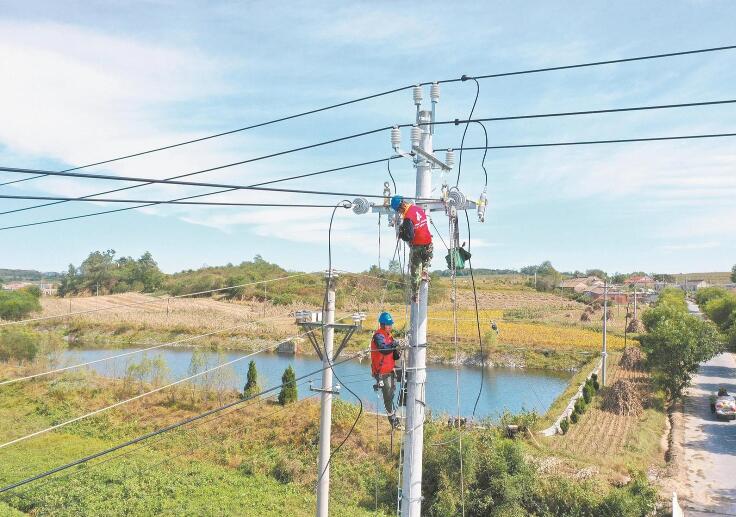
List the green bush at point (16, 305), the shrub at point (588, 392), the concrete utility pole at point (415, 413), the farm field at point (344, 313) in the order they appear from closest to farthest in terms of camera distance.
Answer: the concrete utility pole at point (415, 413)
the shrub at point (588, 392)
the farm field at point (344, 313)
the green bush at point (16, 305)

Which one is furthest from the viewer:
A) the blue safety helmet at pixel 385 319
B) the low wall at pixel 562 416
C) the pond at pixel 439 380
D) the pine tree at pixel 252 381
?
the pond at pixel 439 380

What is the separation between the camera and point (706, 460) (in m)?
16.1

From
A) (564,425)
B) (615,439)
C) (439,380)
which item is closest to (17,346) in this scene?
(439,380)

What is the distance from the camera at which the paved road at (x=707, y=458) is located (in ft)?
43.1

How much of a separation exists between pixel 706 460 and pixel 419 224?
14386mm

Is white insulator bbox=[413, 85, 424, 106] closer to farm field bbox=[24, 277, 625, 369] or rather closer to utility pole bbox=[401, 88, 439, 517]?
utility pole bbox=[401, 88, 439, 517]

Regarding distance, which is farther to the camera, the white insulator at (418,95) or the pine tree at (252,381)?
the pine tree at (252,381)

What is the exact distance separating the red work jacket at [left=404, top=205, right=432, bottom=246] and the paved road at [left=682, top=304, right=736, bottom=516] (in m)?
10.3

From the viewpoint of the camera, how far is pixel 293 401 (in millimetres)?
20094

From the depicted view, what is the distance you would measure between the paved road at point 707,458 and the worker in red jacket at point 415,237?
10098 millimetres

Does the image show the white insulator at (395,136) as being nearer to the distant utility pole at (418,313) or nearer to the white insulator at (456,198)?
the distant utility pole at (418,313)

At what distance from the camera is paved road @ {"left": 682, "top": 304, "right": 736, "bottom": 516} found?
13.1m

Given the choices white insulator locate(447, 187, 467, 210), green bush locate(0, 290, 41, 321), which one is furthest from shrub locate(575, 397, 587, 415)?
green bush locate(0, 290, 41, 321)

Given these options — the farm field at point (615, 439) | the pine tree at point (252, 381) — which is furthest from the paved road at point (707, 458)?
the pine tree at point (252, 381)
